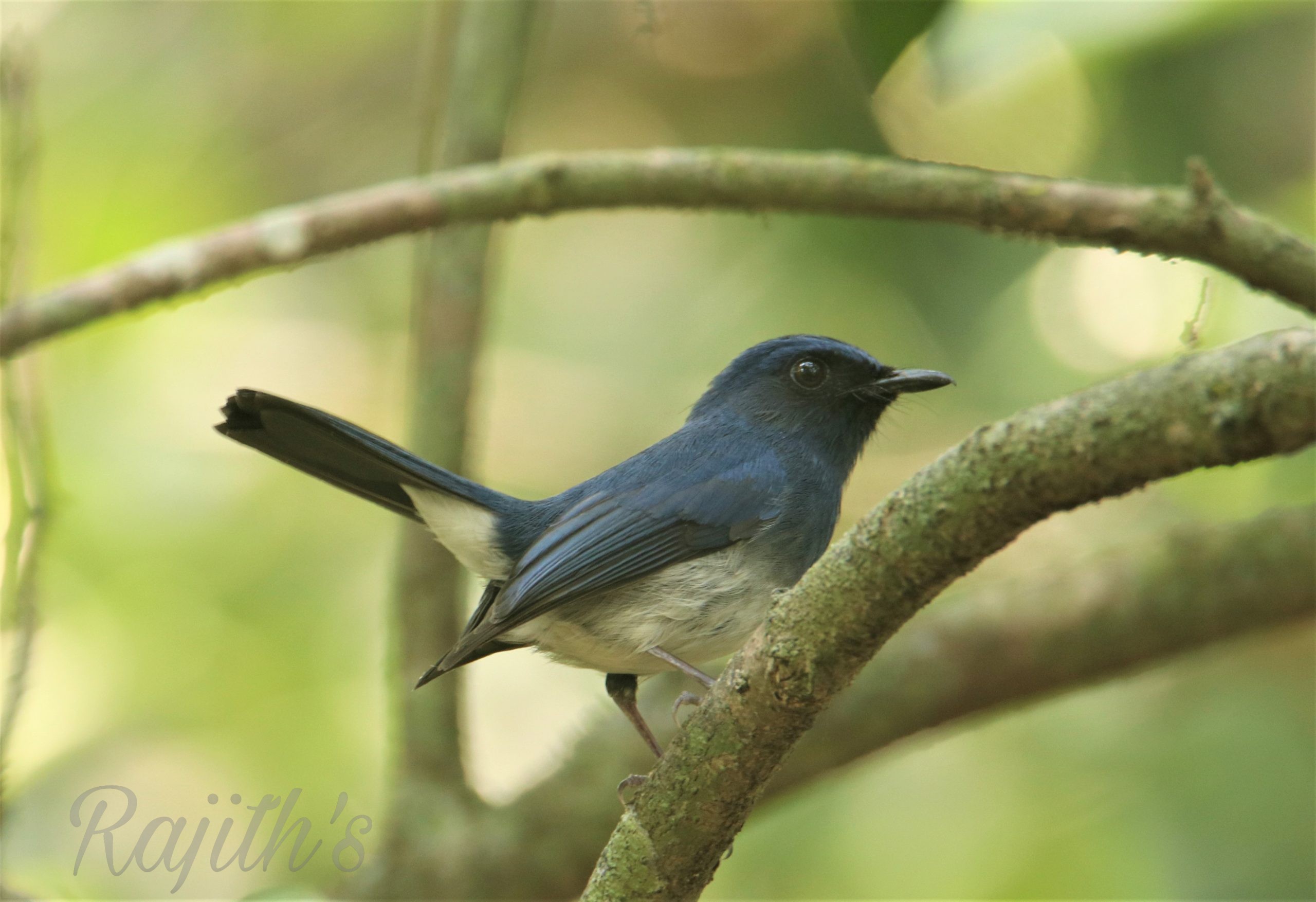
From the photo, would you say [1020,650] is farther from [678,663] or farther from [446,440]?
[446,440]

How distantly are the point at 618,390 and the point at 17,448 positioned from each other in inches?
139

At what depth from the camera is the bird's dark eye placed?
3838mm

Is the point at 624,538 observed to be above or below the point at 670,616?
above

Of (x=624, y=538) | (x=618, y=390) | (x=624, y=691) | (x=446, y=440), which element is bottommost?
(x=624, y=691)

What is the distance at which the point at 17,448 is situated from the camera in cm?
344

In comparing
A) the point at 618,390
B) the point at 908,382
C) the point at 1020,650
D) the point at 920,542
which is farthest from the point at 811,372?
the point at 618,390

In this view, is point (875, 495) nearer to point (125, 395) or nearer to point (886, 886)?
point (886, 886)

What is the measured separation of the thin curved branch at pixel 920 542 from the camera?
1.41 metres

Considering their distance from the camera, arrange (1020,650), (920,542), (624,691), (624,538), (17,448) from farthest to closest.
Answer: (1020,650)
(624,691)
(17,448)
(624,538)
(920,542)

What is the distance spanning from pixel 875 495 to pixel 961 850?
1.68 m

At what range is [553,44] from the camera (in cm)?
720

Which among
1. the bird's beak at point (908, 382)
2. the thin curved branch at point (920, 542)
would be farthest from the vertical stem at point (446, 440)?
the thin curved branch at point (920, 542)

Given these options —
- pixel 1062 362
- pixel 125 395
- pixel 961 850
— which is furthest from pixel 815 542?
pixel 125 395

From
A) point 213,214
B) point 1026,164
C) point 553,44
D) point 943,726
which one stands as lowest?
point 943,726
